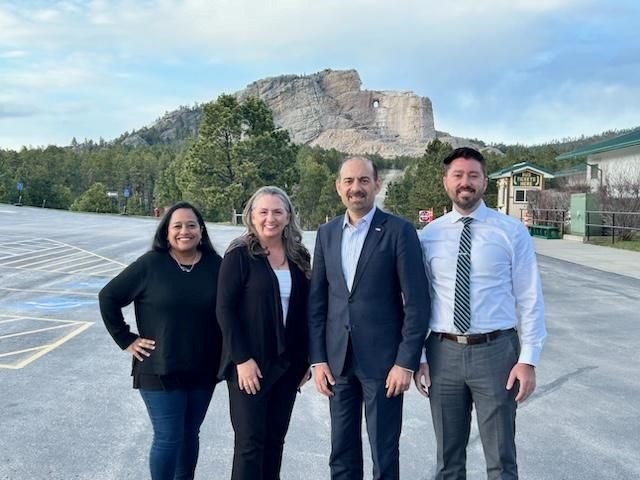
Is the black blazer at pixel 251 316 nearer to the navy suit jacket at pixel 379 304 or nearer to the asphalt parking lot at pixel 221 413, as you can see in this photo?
the navy suit jacket at pixel 379 304

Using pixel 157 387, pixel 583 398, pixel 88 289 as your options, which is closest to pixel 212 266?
pixel 157 387

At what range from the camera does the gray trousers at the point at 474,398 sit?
265 centimetres

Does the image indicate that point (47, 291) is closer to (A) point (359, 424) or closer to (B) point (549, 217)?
(A) point (359, 424)

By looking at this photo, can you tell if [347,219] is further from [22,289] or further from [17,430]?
[22,289]

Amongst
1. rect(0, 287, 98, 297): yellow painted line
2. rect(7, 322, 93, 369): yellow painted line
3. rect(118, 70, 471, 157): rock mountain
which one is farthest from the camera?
rect(118, 70, 471, 157): rock mountain

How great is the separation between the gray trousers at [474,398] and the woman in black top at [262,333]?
705 millimetres

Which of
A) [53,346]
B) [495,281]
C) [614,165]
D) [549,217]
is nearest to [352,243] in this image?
[495,281]

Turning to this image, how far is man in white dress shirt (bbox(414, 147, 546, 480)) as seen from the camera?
2.65 m

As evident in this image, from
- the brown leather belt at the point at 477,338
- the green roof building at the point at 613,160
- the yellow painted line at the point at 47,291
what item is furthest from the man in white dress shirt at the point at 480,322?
the green roof building at the point at 613,160

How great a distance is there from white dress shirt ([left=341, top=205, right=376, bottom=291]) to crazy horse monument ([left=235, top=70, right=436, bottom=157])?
549ft

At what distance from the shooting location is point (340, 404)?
9.30 ft

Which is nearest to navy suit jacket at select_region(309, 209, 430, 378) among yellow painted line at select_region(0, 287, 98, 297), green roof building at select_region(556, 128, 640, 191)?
yellow painted line at select_region(0, 287, 98, 297)

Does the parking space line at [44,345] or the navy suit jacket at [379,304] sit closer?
the navy suit jacket at [379,304]

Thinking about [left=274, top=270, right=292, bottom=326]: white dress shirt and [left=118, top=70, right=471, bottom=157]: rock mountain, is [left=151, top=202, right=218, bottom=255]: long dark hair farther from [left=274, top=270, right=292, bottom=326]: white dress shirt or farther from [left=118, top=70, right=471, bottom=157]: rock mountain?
[left=118, top=70, right=471, bottom=157]: rock mountain
